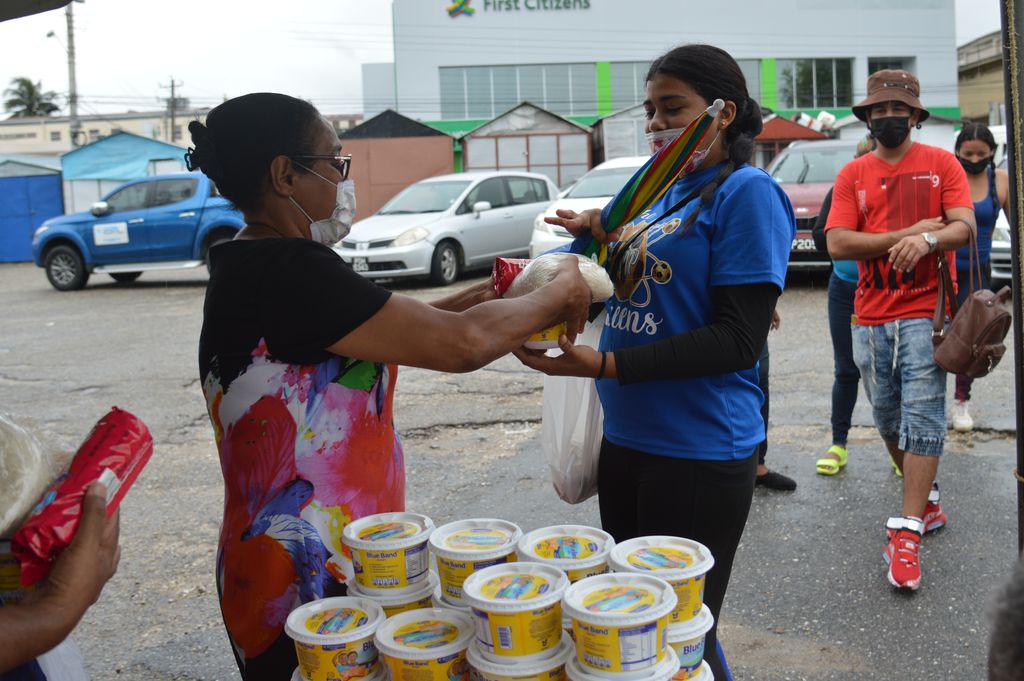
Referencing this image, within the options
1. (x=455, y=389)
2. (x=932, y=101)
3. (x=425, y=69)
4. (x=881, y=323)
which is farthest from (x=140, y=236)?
(x=932, y=101)

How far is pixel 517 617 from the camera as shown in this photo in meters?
1.63

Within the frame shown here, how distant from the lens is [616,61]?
1756 inches

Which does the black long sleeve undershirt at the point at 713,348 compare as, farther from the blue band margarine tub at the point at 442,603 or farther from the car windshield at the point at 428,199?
the car windshield at the point at 428,199

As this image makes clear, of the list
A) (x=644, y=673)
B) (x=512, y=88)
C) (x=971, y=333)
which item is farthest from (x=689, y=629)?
(x=512, y=88)

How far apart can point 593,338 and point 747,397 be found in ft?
1.80

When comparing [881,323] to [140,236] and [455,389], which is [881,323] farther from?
[140,236]

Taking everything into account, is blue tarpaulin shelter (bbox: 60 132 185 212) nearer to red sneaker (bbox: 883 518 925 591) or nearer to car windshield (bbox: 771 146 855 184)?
car windshield (bbox: 771 146 855 184)

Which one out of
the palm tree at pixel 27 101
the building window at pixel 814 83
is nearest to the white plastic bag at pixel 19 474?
the building window at pixel 814 83

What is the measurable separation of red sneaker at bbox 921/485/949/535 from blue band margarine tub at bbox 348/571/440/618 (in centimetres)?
338

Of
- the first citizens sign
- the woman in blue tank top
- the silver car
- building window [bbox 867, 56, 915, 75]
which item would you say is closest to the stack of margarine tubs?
the woman in blue tank top

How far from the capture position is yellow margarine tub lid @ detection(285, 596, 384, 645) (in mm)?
1725

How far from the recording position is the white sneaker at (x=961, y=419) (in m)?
6.11

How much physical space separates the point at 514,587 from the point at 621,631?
0.87 ft

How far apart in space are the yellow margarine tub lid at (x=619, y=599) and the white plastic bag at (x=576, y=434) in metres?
1.02
